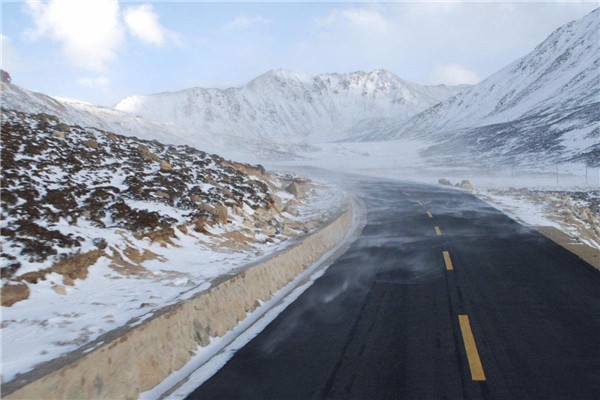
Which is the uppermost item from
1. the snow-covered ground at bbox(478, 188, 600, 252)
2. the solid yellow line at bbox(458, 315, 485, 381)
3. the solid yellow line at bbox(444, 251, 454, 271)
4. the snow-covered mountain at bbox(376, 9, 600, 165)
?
the snow-covered mountain at bbox(376, 9, 600, 165)

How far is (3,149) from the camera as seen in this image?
1253cm

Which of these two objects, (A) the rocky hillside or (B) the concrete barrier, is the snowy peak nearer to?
(A) the rocky hillside

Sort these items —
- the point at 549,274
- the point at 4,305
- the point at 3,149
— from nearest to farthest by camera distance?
the point at 4,305, the point at 549,274, the point at 3,149

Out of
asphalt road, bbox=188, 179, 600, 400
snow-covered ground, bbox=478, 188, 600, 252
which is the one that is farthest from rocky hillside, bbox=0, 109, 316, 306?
snow-covered ground, bbox=478, 188, 600, 252

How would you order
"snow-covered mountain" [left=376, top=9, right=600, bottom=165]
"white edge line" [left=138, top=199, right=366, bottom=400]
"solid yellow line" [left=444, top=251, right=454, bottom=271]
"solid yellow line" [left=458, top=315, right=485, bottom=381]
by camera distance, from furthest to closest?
"snow-covered mountain" [left=376, top=9, right=600, bottom=165], "solid yellow line" [left=444, top=251, right=454, bottom=271], "white edge line" [left=138, top=199, right=366, bottom=400], "solid yellow line" [left=458, top=315, right=485, bottom=381]

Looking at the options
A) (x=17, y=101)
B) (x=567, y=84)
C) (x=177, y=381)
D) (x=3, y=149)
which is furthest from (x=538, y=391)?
(x=567, y=84)

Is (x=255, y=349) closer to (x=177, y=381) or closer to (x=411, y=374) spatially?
(x=177, y=381)

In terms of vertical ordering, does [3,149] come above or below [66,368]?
above

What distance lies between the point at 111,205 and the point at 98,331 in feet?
20.1

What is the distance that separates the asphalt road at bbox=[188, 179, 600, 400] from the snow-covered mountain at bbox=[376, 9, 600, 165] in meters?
83.0

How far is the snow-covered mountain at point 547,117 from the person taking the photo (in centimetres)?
10338

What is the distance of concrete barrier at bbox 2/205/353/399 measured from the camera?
4.84m

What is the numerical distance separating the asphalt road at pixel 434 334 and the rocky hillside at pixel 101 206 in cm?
346

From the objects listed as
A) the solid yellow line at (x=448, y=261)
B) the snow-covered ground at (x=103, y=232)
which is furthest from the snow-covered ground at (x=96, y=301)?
the solid yellow line at (x=448, y=261)
